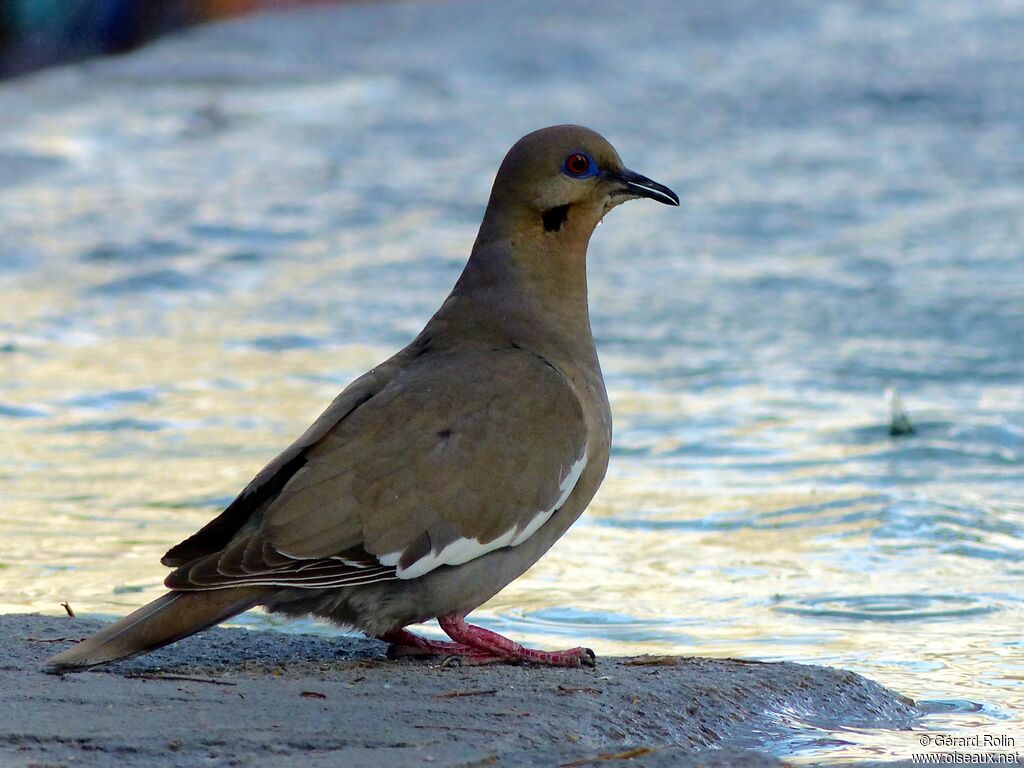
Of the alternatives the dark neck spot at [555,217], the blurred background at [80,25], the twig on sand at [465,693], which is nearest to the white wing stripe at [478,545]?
the twig on sand at [465,693]

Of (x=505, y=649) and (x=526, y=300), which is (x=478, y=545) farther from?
(x=526, y=300)

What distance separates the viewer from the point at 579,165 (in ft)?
17.0

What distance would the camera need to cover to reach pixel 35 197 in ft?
46.1

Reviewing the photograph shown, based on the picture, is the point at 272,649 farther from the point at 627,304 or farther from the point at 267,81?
the point at 267,81

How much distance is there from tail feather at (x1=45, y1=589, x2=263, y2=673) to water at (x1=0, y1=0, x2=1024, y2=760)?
1407mm

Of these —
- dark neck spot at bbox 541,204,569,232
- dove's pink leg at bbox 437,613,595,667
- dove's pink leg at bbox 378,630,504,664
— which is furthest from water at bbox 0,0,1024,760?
dark neck spot at bbox 541,204,569,232

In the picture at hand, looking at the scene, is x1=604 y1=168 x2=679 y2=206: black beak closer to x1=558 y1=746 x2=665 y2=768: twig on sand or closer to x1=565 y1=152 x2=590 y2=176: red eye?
x1=565 y1=152 x2=590 y2=176: red eye

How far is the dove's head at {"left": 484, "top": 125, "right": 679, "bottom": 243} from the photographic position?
203 inches

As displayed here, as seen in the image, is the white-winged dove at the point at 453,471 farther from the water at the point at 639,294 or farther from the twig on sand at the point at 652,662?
the water at the point at 639,294

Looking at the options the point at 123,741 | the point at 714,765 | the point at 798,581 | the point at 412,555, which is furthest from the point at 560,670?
the point at 798,581

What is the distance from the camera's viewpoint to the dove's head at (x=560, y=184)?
203 inches

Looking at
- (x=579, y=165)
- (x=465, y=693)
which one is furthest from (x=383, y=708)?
(x=579, y=165)

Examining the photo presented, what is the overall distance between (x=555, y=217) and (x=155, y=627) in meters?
1.80

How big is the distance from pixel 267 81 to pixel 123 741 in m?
15.0
